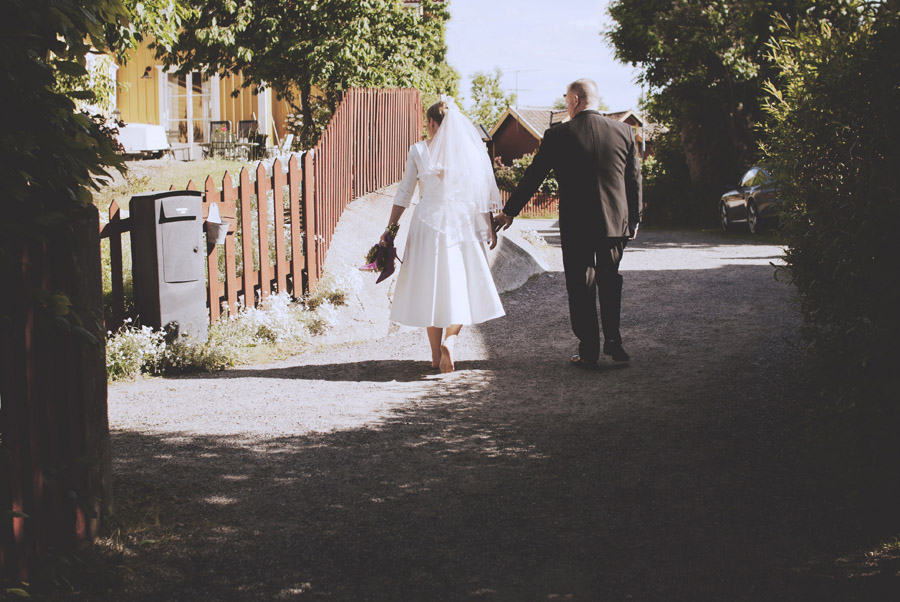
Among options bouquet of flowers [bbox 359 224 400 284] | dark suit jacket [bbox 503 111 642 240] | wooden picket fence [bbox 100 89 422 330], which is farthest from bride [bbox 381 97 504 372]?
wooden picket fence [bbox 100 89 422 330]

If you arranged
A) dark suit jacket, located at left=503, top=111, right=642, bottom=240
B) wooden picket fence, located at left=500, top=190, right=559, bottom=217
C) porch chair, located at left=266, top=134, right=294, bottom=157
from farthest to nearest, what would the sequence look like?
1. wooden picket fence, located at left=500, top=190, right=559, bottom=217
2. porch chair, located at left=266, top=134, right=294, bottom=157
3. dark suit jacket, located at left=503, top=111, right=642, bottom=240

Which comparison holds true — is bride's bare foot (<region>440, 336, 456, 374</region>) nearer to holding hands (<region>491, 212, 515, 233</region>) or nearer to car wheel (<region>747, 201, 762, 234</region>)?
holding hands (<region>491, 212, 515, 233</region>)

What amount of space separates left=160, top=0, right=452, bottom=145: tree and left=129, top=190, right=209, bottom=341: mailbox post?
1249 centimetres

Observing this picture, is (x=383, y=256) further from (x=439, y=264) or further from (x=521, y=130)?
(x=521, y=130)

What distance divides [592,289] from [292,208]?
365cm

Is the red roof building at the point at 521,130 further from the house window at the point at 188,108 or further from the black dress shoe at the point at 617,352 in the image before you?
the black dress shoe at the point at 617,352

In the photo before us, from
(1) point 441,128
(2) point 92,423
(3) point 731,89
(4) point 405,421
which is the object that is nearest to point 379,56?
(3) point 731,89

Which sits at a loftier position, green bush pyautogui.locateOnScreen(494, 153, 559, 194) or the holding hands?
green bush pyautogui.locateOnScreen(494, 153, 559, 194)

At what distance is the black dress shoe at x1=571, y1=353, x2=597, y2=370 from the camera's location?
715 centimetres

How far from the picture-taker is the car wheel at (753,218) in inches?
780

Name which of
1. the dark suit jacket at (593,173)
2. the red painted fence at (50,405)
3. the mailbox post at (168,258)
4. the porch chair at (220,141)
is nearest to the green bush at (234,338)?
the mailbox post at (168,258)

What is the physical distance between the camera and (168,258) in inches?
299

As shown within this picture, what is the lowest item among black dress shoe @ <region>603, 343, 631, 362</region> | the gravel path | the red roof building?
the gravel path

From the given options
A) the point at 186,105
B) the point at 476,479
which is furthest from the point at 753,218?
the point at 186,105
